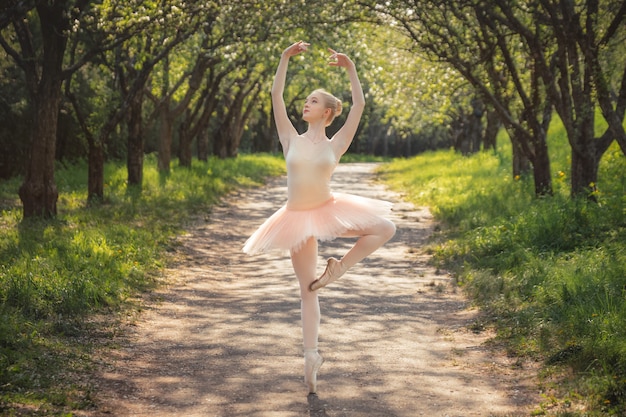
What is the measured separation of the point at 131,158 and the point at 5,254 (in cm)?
1173

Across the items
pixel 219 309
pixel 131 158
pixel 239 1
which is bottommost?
pixel 219 309

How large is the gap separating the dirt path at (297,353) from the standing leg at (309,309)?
23 cm

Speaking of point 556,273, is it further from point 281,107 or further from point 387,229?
point 281,107

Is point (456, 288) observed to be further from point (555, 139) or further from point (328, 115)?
point (555, 139)

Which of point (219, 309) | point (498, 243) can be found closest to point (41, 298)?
point (219, 309)

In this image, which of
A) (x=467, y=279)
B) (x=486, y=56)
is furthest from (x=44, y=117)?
(x=486, y=56)

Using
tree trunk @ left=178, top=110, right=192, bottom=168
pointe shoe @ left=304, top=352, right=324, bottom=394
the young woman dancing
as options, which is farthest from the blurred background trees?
pointe shoe @ left=304, top=352, right=324, bottom=394

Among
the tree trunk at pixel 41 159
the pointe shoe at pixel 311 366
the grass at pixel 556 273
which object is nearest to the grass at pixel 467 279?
the grass at pixel 556 273

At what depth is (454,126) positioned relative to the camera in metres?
52.9

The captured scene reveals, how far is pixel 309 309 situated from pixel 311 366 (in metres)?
0.40

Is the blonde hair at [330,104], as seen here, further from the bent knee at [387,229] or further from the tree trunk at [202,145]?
the tree trunk at [202,145]

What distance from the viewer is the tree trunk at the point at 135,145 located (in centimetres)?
2177

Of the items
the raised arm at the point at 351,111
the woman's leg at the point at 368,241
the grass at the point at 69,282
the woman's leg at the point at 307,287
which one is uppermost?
the raised arm at the point at 351,111

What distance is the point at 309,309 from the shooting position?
6285 mm
